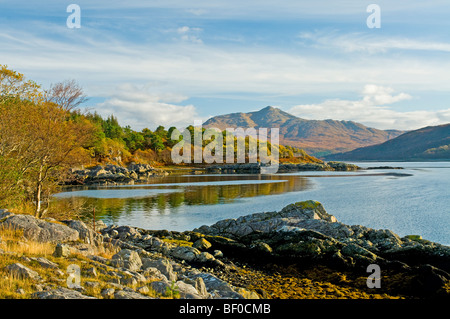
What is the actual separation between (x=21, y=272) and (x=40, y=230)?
253 inches

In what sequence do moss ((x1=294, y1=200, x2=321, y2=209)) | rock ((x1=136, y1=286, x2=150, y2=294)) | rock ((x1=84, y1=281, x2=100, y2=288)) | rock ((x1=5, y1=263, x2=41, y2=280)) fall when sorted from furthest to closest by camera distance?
moss ((x1=294, y1=200, x2=321, y2=209))
rock ((x1=136, y1=286, x2=150, y2=294))
rock ((x1=84, y1=281, x2=100, y2=288))
rock ((x1=5, y1=263, x2=41, y2=280))

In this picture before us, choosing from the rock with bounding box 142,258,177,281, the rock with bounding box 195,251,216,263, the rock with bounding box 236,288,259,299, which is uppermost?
the rock with bounding box 142,258,177,281

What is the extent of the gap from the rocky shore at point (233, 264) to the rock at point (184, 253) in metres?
0.07

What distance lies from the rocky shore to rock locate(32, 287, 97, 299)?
0.03m

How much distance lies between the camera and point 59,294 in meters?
10.9

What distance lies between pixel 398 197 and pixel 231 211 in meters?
35.1

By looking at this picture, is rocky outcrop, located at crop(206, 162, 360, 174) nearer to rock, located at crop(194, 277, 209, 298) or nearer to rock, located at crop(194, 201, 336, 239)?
rock, located at crop(194, 201, 336, 239)

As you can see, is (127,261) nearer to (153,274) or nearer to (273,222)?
(153,274)

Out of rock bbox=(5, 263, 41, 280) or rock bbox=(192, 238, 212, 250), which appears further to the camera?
rock bbox=(192, 238, 212, 250)

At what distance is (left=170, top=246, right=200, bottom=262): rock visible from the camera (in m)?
22.8

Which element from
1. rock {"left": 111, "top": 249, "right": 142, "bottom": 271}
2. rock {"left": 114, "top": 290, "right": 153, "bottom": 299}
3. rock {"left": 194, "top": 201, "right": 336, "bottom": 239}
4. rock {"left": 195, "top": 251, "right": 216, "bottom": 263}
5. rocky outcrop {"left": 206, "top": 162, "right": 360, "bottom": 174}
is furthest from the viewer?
rocky outcrop {"left": 206, "top": 162, "right": 360, "bottom": 174}

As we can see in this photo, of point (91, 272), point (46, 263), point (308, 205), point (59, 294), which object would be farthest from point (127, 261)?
point (308, 205)

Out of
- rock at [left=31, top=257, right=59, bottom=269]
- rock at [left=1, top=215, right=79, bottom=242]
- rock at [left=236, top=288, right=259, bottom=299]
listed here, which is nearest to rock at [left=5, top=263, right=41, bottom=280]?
rock at [left=31, top=257, right=59, bottom=269]
